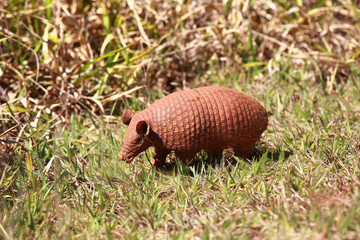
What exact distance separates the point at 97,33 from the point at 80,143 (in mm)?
1868

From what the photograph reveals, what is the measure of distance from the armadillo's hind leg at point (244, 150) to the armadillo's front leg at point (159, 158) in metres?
0.59

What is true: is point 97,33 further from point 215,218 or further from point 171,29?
point 215,218

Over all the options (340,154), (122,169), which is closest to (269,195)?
(340,154)

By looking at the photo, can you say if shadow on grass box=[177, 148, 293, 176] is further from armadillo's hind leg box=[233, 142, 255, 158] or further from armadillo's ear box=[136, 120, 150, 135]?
armadillo's ear box=[136, 120, 150, 135]

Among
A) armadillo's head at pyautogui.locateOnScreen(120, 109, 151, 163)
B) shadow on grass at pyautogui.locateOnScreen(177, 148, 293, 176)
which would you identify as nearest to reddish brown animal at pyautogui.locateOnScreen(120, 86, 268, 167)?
armadillo's head at pyautogui.locateOnScreen(120, 109, 151, 163)

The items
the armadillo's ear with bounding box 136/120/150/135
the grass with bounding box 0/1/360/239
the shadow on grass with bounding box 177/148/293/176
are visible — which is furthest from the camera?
the shadow on grass with bounding box 177/148/293/176

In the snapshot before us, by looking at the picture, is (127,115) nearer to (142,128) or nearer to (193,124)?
(142,128)

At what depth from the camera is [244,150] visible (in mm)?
3488

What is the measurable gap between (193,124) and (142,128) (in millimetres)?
394

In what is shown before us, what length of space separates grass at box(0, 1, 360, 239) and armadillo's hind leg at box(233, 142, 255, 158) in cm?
9

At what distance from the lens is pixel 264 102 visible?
4.66 m

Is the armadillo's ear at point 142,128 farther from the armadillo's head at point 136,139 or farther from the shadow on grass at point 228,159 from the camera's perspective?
the shadow on grass at point 228,159

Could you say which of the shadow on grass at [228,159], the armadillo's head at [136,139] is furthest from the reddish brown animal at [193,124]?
the shadow on grass at [228,159]

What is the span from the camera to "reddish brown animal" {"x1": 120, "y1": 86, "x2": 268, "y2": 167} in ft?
10.6
